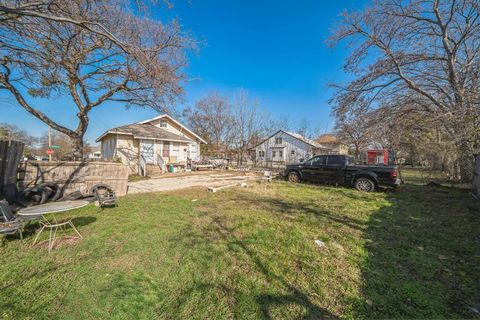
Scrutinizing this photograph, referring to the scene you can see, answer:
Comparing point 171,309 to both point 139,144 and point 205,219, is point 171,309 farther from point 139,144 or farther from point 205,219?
point 139,144

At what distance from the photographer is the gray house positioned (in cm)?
2866

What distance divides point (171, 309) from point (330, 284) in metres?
1.98

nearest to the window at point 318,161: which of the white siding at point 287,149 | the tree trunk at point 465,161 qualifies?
the tree trunk at point 465,161

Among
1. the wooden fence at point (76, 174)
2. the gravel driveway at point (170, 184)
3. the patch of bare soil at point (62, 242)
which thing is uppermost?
the wooden fence at point (76, 174)

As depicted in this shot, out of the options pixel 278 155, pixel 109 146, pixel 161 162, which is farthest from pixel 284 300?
pixel 278 155

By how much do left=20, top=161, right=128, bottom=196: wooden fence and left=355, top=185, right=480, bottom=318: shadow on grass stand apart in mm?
8331

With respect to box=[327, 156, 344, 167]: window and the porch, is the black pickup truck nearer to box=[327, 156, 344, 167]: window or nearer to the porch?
box=[327, 156, 344, 167]: window

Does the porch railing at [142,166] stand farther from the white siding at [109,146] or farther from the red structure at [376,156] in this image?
the red structure at [376,156]

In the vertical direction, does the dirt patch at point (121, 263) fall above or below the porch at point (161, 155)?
below

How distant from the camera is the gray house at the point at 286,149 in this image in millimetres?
28656

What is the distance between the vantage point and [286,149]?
30.5 metres

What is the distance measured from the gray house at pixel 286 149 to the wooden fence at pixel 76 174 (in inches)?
879

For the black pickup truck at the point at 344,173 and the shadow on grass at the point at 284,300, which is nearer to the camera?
the shadow on grass at the point at 284,300

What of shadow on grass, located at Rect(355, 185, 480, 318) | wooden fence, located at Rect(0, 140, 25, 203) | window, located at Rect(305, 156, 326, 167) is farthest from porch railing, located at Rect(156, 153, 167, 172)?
shadow on grass, located at Rect(355, 185, 480, 318)
